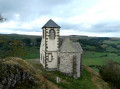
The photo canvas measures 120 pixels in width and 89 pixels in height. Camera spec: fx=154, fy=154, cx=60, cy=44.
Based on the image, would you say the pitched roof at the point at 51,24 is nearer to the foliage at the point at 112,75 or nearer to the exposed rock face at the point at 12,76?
the exposed rock face at the point at 12,76

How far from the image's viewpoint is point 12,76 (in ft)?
57.5

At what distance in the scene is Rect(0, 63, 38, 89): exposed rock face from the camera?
1656cm

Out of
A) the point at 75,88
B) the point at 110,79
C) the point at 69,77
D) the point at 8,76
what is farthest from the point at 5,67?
the point at 110,79

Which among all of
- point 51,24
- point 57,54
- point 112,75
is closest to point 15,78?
point 57,54

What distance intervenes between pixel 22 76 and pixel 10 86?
2086 mm

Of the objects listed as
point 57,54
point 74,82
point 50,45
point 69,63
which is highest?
point 50,45

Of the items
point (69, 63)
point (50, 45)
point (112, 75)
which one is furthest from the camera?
point (112, 75)

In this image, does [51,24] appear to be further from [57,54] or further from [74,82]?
[74,82]

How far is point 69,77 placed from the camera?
3219cm

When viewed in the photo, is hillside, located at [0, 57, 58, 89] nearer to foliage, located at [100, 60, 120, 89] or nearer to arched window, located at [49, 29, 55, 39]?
arched window, located at [49, 29, 55, 39]

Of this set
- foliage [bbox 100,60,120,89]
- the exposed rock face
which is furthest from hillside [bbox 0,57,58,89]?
foliage [bbox 100,60,120,89]

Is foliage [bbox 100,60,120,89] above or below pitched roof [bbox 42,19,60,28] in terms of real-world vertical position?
below

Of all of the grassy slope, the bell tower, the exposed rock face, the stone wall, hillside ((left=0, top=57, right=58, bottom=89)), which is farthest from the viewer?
the bell tower

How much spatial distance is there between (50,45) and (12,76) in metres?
16.4
